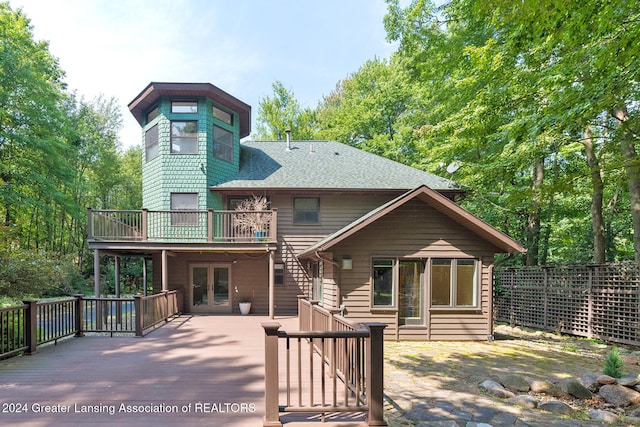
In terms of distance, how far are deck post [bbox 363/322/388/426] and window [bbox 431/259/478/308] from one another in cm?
522

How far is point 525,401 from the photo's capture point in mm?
4141

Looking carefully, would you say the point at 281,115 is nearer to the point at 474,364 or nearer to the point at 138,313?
the point at 138,313

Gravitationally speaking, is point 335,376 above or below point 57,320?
above

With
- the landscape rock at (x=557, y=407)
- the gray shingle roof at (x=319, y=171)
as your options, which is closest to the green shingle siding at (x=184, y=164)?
the gray shingle roof at (x=319, y=171)

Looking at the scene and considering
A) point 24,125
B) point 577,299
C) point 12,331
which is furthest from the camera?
point 24,125

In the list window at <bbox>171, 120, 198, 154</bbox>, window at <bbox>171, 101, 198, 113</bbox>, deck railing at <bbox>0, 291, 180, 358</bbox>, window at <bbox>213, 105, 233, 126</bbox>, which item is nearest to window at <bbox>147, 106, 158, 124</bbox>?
window at <bbox>171, 101, 198, 113</bbox>

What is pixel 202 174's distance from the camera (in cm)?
1119

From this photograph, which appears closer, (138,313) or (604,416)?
(604,416)

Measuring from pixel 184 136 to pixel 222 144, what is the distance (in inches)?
53.2

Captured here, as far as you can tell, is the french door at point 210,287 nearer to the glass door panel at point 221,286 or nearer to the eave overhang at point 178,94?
the glass door panel at point 221,286

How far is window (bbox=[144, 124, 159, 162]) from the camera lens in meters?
11.6

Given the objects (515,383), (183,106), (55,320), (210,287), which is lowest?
(210,287)

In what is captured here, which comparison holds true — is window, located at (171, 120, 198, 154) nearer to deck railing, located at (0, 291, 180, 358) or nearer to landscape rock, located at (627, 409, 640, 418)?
deck railing, located at (0, 291, 180, 358)

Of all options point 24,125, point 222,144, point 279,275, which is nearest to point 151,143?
point 222,144
